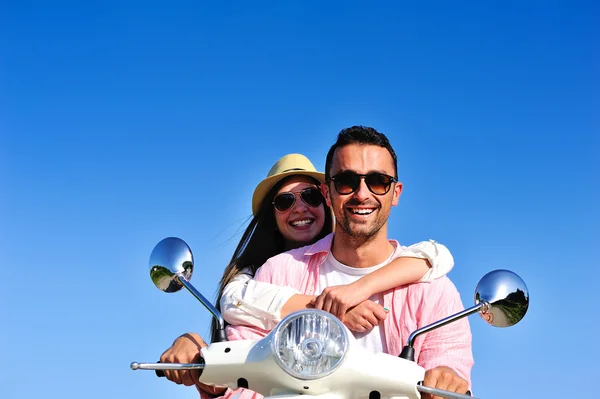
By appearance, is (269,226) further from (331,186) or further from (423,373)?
(423,373)

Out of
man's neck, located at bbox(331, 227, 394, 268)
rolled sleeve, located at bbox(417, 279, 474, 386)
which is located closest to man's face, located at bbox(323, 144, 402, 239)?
man's neck, located at bbox(331, 227, 394, 268)

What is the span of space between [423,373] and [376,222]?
1168 millimetres

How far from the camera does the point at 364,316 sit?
3.01 m

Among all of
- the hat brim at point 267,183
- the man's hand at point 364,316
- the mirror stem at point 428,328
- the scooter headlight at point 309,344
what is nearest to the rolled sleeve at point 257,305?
the man's hand at point 364,316

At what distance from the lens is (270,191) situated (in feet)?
17.3

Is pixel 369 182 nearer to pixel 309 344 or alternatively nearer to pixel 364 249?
pixel 364 249

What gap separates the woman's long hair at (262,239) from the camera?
4977 millimetres

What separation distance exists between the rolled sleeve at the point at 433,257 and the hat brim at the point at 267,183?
5.43 ft

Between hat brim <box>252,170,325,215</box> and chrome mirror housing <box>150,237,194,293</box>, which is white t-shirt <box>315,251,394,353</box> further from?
hat brim <box>252,170,325,215</box>

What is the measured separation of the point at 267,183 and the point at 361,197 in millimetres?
2119

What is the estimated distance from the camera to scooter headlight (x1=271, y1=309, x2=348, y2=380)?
6.79ft

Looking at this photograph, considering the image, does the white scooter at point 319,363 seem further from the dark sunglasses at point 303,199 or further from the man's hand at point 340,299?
the dark sunglasses at point 303,199

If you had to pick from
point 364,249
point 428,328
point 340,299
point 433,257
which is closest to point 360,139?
point 364,249

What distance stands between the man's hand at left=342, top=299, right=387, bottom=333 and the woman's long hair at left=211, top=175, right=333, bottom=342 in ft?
6.11
